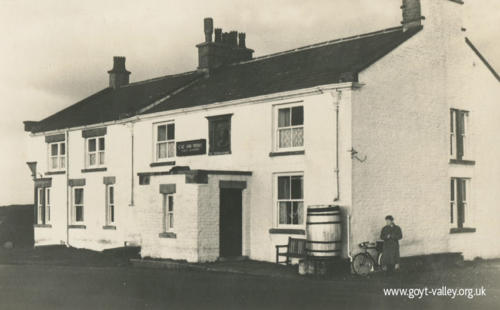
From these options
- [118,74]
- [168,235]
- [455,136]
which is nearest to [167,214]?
[168,235]

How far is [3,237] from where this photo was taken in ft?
107

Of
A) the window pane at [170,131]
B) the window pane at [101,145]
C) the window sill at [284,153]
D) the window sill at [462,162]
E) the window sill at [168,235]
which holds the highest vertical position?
the window pane at [170,131]

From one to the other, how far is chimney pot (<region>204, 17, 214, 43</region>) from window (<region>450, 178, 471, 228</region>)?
12.1 m

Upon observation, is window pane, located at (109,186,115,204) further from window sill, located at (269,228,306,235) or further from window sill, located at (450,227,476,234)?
window sill, located at (450,227,476,234)

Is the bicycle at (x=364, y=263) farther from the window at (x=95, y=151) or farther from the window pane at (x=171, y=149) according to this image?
the window at (x=95, y=151)

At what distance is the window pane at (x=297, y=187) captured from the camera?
20062 mm

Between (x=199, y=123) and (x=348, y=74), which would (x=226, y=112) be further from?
(x=348, y=74)

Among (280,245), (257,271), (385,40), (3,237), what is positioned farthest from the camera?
(3,237)

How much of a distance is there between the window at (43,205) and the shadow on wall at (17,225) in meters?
2.38

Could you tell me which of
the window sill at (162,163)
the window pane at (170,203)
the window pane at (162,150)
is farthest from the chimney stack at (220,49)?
the window pane at (170,203)

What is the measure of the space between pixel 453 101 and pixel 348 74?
5391 mm

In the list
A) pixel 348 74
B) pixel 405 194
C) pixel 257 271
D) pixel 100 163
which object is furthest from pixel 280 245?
pixel 100 163

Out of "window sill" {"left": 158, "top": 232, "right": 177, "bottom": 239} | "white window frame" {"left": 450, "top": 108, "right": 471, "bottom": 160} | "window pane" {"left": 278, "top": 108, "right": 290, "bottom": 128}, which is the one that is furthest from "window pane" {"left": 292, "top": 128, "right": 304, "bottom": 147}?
"white window frame" {"left": 450, "top": 108, "right": 471, "bottom": 160}

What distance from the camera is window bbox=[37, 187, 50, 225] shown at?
3038 cm
